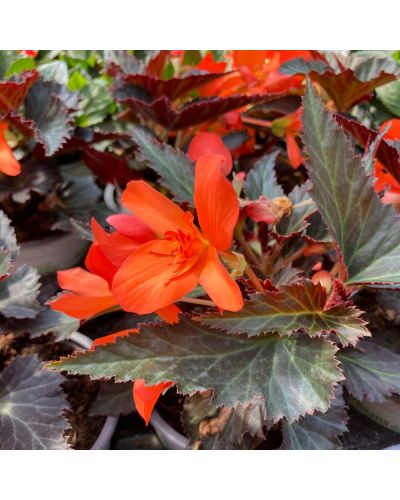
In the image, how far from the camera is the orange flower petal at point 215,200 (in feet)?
1.50

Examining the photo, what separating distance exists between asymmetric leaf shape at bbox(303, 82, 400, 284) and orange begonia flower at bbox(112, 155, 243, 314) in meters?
0.13

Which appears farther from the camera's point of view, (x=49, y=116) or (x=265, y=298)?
(x=49, y=116)

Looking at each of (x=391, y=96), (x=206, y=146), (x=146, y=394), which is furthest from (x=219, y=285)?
(x=391, y=96)

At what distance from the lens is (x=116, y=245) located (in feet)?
1.76

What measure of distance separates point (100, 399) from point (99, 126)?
0.56 metres

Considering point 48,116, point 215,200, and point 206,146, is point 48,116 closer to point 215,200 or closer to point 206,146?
point 206,146

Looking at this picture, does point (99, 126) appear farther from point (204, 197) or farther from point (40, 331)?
point (204, 197)

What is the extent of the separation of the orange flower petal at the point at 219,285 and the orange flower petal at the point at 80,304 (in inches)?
4.9

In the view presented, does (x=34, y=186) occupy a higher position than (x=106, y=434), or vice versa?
(x=34, y=186)

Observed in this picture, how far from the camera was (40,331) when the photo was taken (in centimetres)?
74

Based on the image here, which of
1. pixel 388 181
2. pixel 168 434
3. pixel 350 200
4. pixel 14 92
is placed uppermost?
pixel 14 92

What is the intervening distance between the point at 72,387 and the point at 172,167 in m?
0.37

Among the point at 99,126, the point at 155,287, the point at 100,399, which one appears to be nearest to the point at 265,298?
the point at 155,287

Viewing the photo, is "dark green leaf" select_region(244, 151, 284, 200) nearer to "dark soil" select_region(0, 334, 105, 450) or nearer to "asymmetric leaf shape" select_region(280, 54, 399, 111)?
"asymmetric leaf shape" select_region(280, 54, 399, 111)
